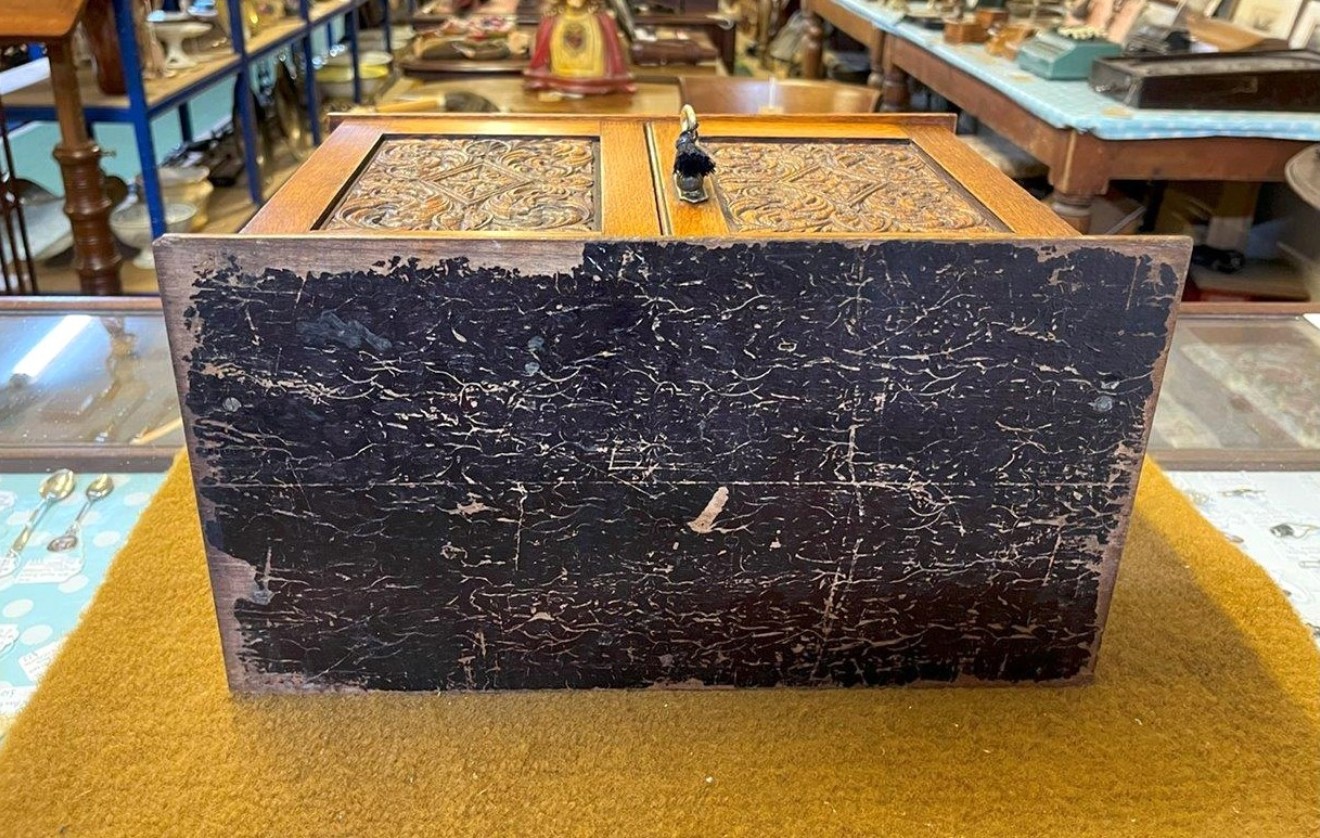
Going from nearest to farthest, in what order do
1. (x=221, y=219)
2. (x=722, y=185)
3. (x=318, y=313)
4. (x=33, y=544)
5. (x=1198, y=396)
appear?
(x=318, y=313), (x=722, y=185), (x=33, y=544), (x=1198, y=396), (x=221, y=219)

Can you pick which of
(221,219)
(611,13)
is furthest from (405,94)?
(221,219)

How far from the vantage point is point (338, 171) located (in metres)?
1.14

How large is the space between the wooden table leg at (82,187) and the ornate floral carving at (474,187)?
5.13 feet

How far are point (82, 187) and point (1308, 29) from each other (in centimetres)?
277

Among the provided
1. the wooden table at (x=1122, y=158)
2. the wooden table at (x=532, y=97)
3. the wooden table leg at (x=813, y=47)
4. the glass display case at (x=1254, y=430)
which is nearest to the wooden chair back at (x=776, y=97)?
the wooden table at (x=532, y=97)

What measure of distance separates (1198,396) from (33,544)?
5.33 ft

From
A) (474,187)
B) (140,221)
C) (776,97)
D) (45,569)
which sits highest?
(474,187)

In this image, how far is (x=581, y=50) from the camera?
277cm

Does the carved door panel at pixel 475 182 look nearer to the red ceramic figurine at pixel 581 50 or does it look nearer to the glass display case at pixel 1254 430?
the glass display case at pixel 1254 430

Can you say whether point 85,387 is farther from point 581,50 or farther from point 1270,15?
point 1270,15

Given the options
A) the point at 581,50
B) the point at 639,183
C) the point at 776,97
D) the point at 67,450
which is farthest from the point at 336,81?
the point at 639,183

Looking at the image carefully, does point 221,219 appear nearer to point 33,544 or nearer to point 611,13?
point 611,13

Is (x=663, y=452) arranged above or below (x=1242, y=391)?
above

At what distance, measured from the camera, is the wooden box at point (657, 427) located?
91cm
